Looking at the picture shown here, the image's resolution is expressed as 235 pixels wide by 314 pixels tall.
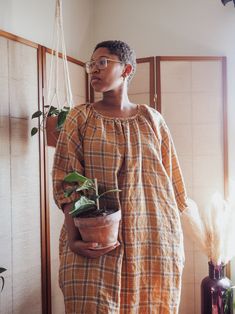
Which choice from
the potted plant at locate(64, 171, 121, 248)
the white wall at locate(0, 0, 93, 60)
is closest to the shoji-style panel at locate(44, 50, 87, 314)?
the white wall at locate(0, 0, 93, 60)

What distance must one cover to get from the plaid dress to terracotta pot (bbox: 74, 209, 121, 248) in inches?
2.5

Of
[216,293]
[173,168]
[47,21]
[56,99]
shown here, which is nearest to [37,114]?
[56,99]

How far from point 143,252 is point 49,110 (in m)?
0.85

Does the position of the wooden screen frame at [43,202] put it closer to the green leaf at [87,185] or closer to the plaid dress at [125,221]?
the plaid dress at [125,221]

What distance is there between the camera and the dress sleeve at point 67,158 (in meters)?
1.06

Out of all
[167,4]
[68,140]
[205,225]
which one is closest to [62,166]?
[68,140]

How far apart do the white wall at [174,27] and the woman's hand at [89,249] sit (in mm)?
1257

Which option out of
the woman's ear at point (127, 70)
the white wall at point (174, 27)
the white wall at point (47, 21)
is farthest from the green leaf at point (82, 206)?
the white wall at point (174, 27)

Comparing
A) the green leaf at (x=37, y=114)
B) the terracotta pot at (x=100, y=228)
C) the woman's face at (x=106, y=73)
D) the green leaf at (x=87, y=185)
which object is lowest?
the terracotta pot at (x=100, y=228)

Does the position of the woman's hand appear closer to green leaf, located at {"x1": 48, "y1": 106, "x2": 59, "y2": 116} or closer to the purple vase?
green leaf, located at {"x1": 48, "y1": 106, "x2": 59, "y2": 116}

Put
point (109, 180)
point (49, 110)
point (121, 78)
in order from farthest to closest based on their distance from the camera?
1. point (49, 110)
2. point (121, 78)
3. point (109, 180)

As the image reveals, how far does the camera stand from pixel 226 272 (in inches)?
80.0

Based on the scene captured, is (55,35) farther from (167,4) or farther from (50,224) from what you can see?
(50,224)

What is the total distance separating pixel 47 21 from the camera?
1914mm
